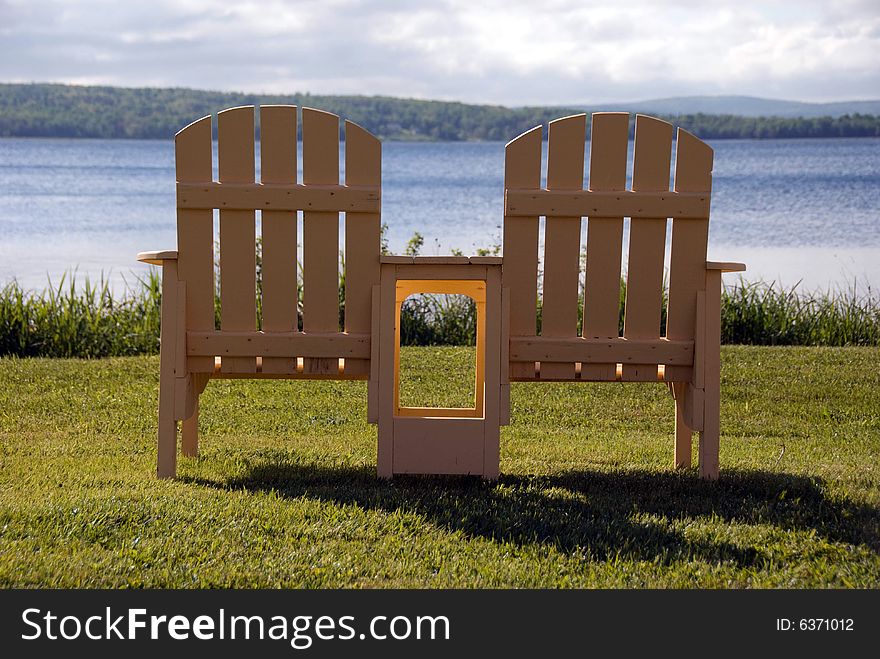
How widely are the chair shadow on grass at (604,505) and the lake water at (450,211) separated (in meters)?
6.63

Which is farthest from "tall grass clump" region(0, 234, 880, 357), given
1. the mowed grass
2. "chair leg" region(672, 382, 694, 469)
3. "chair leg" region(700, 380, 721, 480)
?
"chair leg" region(700, 380, 721, 480)

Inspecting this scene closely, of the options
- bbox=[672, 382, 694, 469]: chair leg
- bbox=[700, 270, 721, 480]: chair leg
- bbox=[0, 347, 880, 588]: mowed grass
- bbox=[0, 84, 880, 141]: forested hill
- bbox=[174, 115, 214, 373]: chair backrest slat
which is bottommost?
bbox=[0, 347, 880, 588]: mowed grass

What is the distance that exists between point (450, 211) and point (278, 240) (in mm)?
23513

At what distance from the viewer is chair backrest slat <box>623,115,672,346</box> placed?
13.8 feet

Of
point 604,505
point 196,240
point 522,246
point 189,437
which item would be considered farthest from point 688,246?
point 189,437

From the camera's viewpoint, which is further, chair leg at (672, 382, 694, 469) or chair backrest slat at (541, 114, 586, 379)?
chair leg at (672, 382, 694, 469)

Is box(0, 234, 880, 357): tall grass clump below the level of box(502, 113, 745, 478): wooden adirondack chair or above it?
below

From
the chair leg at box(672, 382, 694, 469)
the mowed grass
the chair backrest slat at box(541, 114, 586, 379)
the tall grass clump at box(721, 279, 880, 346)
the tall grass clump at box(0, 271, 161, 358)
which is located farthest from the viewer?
the tall grass clump at box(721, 279, 880, 346)

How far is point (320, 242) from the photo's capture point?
14.1 feet

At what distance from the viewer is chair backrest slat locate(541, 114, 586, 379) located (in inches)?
165

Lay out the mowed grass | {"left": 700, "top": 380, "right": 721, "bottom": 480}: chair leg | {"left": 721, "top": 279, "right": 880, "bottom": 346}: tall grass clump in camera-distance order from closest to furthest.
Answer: the mowed grass, {"left": 700, "top": 380, "right": 721, "bottom": 480}: chair leg, {"left": 721, "top": 279, "right": 880, "bottom": 346}: tall grass clump

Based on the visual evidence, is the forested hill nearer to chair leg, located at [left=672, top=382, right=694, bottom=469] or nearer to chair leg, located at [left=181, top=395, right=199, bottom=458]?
chair leg, located at [left=181, top=395, right=199, bottom=458]
